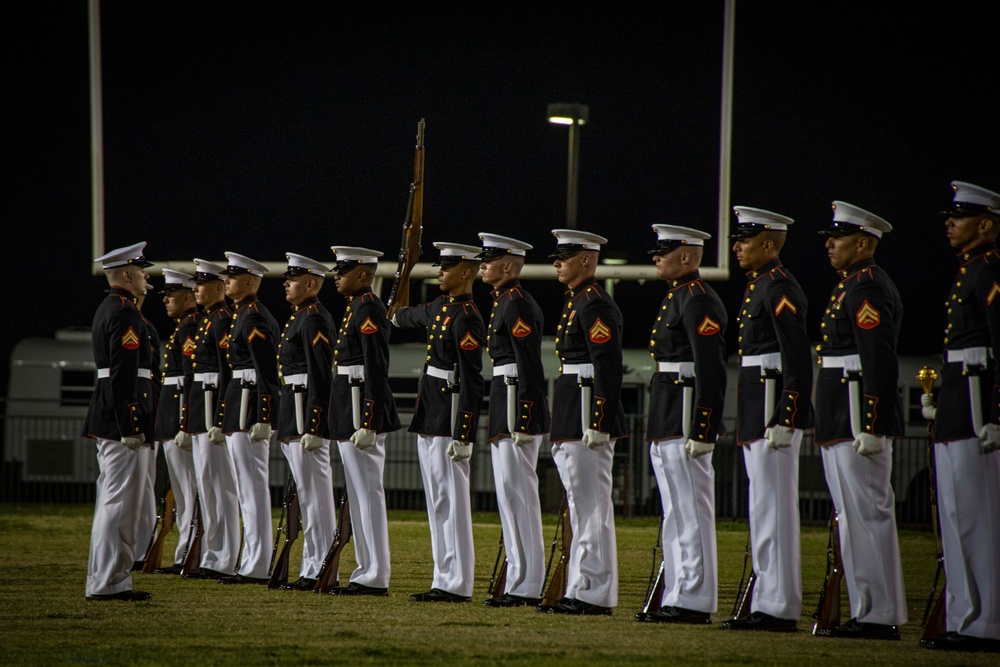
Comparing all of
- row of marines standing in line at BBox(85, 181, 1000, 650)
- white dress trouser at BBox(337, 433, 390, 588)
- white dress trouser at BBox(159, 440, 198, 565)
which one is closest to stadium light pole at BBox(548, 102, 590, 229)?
row of marines standing in line at BBox(85, 181, 1000, 650)

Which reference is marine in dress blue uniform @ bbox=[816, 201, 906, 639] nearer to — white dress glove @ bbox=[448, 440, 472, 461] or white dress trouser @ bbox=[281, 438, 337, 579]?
white dress glove @ bbox=[448, 440, 472, 461]

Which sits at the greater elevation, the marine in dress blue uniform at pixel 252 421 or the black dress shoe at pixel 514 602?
the marine in dress blue uniform at pixel 252 421

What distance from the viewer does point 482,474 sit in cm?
1795

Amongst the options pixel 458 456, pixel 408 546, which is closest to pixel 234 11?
pixel 408 546

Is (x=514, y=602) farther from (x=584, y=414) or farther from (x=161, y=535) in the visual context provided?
(x=161, y=535)

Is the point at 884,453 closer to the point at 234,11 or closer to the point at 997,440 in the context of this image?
the point at 997,440

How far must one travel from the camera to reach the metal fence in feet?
56.0

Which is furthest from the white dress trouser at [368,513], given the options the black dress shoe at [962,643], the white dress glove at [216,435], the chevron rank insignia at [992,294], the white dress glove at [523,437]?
the chevron rank insignia at [992,294]

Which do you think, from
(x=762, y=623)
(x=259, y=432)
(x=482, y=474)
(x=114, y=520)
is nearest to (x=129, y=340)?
(x=114, y=520)

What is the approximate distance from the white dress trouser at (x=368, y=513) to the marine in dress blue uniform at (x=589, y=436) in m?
1.41

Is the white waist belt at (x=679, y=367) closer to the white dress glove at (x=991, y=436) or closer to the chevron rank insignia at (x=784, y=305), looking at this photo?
the chevron rank insignia at (x=784, y=305)

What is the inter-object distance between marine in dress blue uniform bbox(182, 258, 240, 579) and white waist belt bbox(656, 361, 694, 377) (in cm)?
384

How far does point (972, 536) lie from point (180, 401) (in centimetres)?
664

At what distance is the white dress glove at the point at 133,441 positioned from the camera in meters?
8.21
